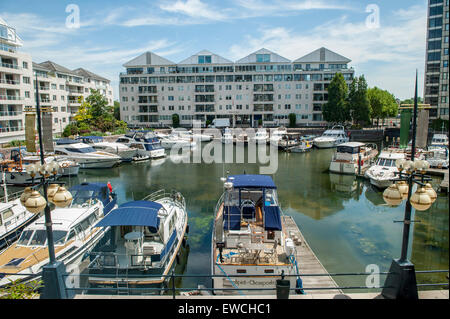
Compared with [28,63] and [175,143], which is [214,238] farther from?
[28,63]

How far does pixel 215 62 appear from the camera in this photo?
3007 inches

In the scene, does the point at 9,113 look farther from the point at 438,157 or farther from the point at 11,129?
the point at 438,157

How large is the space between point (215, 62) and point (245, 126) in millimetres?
17123

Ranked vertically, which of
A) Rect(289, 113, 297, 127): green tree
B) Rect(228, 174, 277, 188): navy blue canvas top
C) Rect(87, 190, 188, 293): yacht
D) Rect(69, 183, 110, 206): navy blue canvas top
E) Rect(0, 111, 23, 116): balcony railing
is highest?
Rect(0, 111, 23, 116): balcony railing

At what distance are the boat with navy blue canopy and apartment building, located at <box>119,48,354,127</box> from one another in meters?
62.6

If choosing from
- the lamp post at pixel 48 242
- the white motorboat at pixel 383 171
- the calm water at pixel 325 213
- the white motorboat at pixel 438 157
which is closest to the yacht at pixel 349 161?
the calm water at pixel 325 213

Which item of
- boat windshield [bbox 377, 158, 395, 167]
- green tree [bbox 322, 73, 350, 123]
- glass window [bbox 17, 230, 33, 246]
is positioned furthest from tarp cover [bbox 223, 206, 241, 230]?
green tree [bbox 322, 73, 350, 123]

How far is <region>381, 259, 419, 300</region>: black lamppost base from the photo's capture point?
6637 mm

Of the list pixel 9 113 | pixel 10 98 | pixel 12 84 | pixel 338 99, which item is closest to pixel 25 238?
pixel 9 113

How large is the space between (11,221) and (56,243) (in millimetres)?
5121

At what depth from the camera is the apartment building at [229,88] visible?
74125 millimetres

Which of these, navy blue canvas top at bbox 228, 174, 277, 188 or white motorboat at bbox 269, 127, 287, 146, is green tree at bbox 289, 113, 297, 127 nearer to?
white motorboat at bbox 269, 127, 287, 146

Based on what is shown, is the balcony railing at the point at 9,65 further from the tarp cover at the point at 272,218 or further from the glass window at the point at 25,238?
the tarp cover at the point at 272,218

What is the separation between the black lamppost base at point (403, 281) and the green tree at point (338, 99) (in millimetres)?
63987
